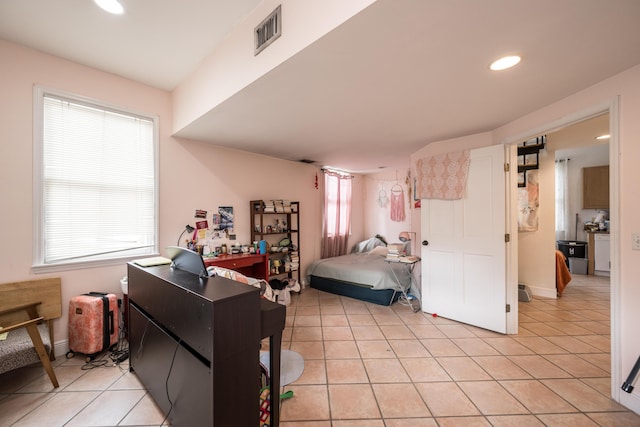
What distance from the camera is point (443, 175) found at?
10.1 ft

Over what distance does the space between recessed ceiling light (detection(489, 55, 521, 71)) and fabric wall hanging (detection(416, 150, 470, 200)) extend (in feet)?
4.59

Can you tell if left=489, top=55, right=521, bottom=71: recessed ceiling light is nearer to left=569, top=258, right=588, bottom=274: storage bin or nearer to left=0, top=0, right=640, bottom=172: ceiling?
Answer: left=0, top=0, right=640, bottom=172: ceiling

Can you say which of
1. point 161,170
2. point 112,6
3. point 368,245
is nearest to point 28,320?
point 161,170

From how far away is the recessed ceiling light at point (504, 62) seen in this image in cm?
152

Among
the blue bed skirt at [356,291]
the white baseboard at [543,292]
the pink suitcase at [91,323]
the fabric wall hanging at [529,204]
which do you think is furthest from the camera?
the fabric wall hanging at [529,204]

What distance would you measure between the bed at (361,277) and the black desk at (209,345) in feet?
8.22

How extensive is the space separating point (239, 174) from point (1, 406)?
2919 millimetres

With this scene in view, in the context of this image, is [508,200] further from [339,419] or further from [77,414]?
[77,414]

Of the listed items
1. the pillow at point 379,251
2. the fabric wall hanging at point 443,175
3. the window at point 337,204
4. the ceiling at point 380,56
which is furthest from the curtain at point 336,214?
the ceiling at point 380,56

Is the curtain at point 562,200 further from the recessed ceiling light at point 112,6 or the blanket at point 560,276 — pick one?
the recessed ceiling light at point 112,6

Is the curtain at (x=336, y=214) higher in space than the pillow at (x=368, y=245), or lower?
higher

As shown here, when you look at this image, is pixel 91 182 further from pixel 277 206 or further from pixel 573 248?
pixel 573 248

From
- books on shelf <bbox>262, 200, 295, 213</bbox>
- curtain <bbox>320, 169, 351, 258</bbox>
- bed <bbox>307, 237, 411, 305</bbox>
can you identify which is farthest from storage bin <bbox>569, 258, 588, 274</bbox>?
books on shelf <bbox>262, 200, 295, 213</bbox>

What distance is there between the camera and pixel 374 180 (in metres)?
6.15
